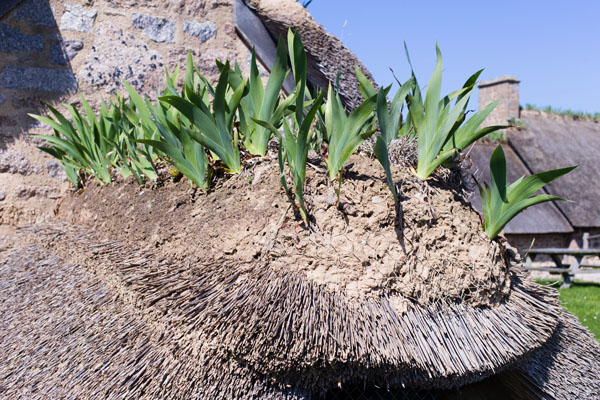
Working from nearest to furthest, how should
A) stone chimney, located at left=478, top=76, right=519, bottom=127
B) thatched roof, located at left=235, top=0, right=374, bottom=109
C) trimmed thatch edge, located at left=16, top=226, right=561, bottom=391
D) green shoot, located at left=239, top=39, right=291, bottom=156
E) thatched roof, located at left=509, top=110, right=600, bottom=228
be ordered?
trimmed thatch edge, located at left=16, top=226, right=561, bottom=391, green shoot, located at left=239, top=39, right=291, bottom=156, thatched roof, located at left=235, top=0, right=374, bottom=109, thatched roof, located at left=509, top=110, right=600, bottom=228, stone chimney, located at left=478, top=76, right=519, bottom=127

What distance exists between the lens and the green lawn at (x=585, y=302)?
4.82 m

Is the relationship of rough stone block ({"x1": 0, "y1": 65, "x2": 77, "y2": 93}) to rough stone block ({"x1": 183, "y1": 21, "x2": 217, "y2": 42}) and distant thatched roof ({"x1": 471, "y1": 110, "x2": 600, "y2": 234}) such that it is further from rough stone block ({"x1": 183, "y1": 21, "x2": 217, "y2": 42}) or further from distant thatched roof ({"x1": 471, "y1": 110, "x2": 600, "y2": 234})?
distant thatched roof ({"x1": 471, "y1": 110, "x2": 600, "y2": 234})

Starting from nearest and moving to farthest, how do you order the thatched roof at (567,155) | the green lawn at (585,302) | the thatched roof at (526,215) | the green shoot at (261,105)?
the green shoot at (261,105) < the green lawn at (585,302) < the thatched roof at (526,215) < the thatched roof at (567,155)

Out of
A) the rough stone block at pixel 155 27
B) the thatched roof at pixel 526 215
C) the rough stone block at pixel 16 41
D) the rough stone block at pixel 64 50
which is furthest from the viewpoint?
the thatched roof at pixel 526 215

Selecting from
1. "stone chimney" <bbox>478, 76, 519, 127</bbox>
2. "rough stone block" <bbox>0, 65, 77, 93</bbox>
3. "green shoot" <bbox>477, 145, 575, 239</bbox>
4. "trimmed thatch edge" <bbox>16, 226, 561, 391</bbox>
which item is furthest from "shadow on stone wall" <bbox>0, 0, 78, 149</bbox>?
"stone chimney" <bbox>478, 76, 519, 127</bbox>

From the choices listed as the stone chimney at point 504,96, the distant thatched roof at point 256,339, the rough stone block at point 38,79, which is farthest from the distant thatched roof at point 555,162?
the distant thatched roof at point 256,339

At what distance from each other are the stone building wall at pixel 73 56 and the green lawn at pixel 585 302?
4005 millimetres

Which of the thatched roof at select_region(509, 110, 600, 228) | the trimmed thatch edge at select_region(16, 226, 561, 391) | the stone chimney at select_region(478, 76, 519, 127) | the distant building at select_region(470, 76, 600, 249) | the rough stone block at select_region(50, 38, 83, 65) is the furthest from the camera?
the stone chimney at select_region(478, 76, 519, 127)

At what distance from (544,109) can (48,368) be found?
1245 centimetres

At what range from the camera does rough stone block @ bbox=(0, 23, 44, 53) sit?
2.69 meters

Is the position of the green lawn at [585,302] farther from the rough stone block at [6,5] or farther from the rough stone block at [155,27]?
the rough stone block at [6,5]

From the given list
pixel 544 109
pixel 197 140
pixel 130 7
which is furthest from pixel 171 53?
pixel 544 109

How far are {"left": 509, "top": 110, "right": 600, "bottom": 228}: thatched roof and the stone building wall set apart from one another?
8.68 metres

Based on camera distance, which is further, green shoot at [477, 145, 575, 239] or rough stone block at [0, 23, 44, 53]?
rough stone block at [0, 23, 44, 53]
